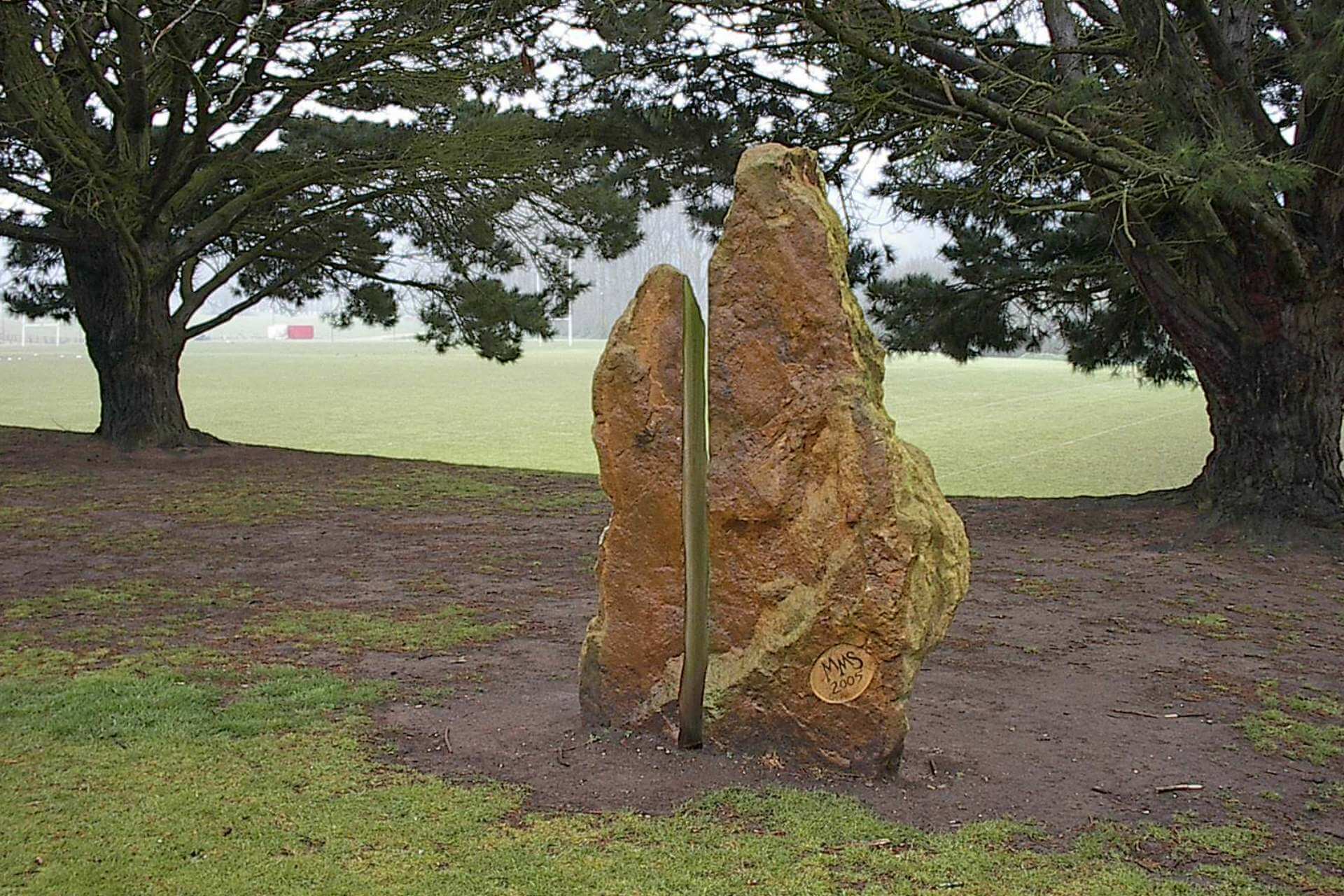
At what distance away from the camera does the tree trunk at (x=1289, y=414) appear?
777 cm

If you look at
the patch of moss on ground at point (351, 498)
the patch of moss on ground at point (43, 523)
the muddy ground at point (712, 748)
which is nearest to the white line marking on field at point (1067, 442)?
the muddy ground at point (712, 748)

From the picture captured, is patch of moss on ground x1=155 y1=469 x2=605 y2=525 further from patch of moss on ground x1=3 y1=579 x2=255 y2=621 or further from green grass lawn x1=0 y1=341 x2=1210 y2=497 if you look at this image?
green grass lawn x1=0 y1=341 x2=1210 y2=497

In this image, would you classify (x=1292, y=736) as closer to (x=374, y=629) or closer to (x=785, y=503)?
(x=785, y=503)

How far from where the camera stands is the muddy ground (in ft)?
11.7

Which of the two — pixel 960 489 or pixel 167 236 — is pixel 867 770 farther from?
pixel 960 489

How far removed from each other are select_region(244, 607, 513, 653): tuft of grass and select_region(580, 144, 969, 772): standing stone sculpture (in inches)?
69.8

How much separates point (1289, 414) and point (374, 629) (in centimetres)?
548

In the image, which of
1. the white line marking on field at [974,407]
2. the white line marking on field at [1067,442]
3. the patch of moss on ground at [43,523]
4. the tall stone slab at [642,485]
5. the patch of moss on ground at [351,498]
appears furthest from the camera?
the white line marking on field at [974,407]

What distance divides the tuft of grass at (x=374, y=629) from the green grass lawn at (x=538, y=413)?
983cm

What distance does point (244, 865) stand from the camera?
2939mm

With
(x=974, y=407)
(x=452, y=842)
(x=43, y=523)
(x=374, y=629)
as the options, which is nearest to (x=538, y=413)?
(x=974, y=407)

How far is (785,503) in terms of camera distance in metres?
3.55

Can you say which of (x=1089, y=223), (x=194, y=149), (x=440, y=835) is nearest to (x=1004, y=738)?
(x=440, y=835)

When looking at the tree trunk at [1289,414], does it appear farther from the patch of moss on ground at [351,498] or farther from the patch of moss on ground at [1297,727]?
the patch of moss on ground at [351,498]
